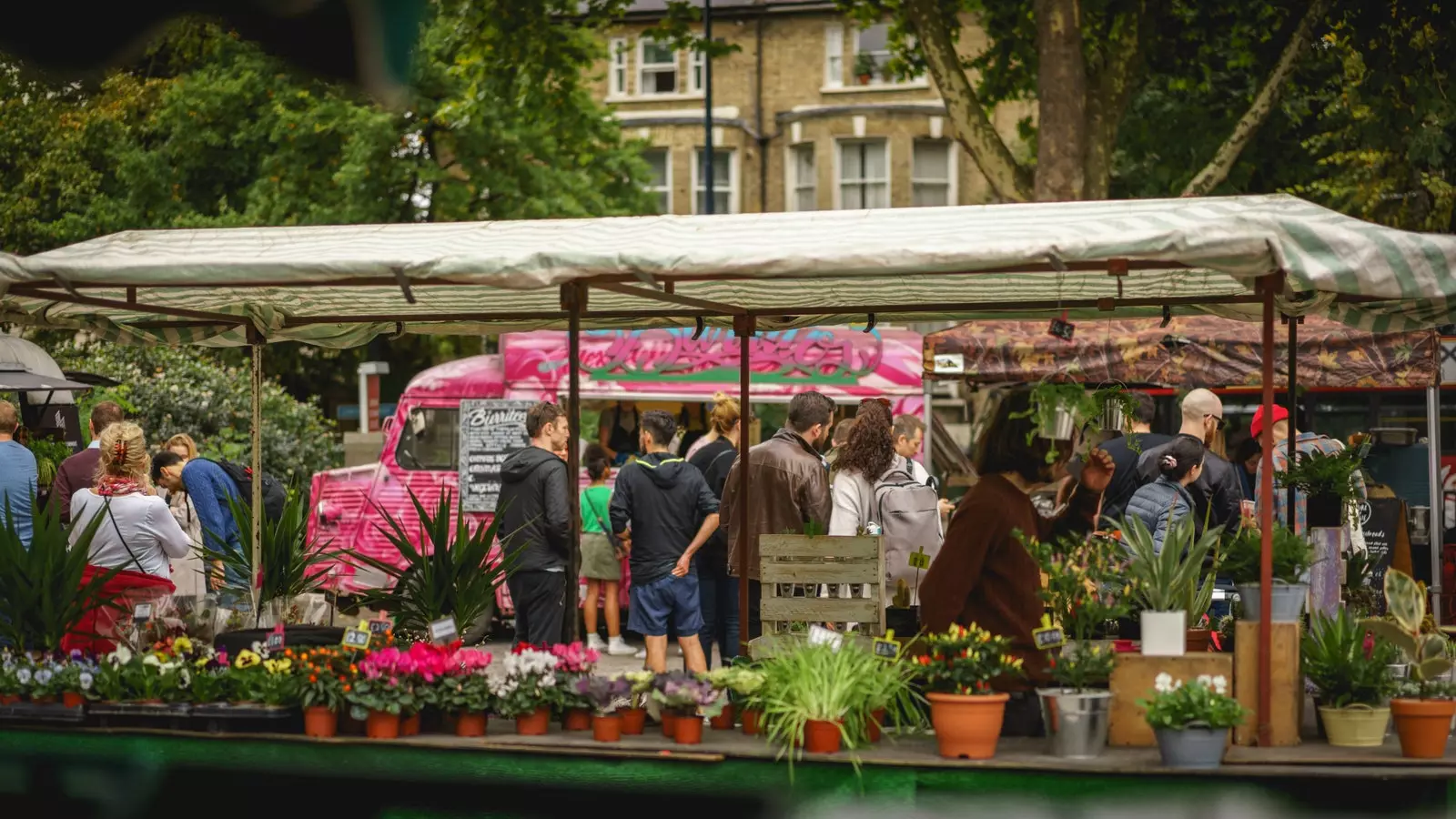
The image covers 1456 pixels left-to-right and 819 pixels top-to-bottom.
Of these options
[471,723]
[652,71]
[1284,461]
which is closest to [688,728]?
[471,723]

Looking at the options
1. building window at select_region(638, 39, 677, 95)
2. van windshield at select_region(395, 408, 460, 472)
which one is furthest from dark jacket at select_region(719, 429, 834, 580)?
building window at select_region(638, 39, 677, 95)

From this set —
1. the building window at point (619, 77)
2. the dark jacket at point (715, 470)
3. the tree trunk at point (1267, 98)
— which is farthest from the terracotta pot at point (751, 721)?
the building window at point (619, 77)

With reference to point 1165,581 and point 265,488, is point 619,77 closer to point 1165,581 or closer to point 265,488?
point 265,488

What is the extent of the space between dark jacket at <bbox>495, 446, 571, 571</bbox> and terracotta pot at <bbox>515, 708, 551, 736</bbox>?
2606 mm

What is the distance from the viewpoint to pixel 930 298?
789cm

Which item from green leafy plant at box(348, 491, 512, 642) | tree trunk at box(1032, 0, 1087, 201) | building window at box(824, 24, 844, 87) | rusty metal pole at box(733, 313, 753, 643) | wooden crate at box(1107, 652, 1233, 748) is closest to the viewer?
wooden crate at box(1107, 652, 1233, 748)

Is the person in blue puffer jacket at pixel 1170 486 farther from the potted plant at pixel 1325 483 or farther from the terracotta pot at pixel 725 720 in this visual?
the terracotta pot at pixel 725 720

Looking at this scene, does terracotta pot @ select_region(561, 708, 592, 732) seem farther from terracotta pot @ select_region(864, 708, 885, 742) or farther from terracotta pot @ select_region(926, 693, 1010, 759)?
terracotta pot @ select_region(926, 693, 1010, 759)

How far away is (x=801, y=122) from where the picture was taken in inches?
1367

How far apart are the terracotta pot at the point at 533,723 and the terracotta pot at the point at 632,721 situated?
285 mm

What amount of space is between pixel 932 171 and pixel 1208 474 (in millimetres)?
26318

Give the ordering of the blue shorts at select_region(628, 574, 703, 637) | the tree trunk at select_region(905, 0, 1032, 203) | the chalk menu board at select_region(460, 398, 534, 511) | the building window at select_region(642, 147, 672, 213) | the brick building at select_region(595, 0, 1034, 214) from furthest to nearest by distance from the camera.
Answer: the building window at select_region(642, 147, 672, 213)
the brick building at select_region(595, 0, 1034, 214)
the tree trunk at select_region(905, 0, 1032, 203)
the chalk menu board at select_region(460, 398, 534, 511)
the blue shorts at select_region(628, 574, 703, 637)

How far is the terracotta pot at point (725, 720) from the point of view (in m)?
6.25

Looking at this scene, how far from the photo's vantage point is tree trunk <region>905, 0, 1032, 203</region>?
16.6m
